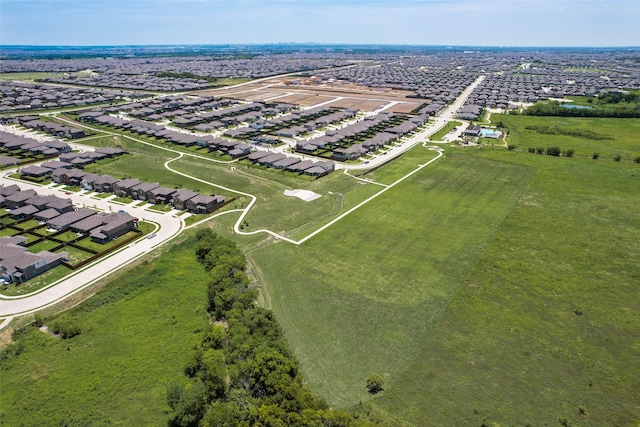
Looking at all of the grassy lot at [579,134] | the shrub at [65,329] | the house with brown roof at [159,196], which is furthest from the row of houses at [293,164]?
the grassy lot at [579,134]

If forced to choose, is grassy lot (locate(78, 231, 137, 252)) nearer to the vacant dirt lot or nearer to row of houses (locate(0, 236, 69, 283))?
row of houses (locate(0, 236, 69, 283))

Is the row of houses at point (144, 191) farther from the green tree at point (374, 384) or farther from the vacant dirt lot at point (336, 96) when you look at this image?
the vacant dirt lot at point (336, 96)

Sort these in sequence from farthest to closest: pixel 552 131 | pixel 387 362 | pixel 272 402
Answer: pixel 552 131 < pixel 387 362 < pixel 272 402

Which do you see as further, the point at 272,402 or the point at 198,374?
the point at 198,374

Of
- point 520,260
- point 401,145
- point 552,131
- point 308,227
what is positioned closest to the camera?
point 520,260

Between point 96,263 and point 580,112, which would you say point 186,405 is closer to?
point 96,263

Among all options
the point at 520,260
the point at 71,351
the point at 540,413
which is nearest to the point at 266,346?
the point at 71,351

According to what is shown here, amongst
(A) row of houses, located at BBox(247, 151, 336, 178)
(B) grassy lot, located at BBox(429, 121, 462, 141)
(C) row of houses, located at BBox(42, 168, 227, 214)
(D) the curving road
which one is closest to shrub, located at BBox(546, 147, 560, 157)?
(B) grassy lot, located at BBox(429, 121, 462, 141)

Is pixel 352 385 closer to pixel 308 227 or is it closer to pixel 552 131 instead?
pixel 308 227
